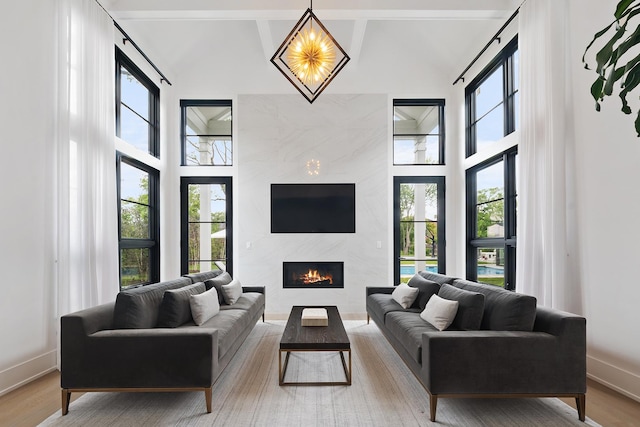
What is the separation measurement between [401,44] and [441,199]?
2.67 m

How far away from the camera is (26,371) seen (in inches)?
126

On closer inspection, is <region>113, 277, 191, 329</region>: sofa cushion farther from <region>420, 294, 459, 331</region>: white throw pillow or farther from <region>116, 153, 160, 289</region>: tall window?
<region>420, 294, 459, 331</region>: white throw pillow

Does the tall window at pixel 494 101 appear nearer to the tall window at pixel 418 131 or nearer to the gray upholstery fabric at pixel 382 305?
the tall window at pixel 418 131

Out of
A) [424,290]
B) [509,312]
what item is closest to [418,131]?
[424,290]

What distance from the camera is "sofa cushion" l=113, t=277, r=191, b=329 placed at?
2924 millimetres

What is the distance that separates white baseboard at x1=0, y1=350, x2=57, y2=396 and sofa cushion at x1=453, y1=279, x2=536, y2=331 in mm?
3756

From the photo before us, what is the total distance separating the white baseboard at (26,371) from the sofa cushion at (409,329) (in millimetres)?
3109

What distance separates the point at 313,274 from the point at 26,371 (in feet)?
13.2

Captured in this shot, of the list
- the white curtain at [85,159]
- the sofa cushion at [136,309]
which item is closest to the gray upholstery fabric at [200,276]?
the white curtain at [85,159]

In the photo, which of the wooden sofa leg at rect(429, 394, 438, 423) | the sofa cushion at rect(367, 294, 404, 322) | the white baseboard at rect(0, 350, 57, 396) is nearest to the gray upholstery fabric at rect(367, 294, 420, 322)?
the sofa cushion at rect(367, 294, 404, 322)

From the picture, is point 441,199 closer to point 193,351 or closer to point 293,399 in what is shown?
point 293,399

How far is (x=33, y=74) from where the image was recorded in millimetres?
3385

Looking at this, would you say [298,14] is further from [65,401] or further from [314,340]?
[65,401]

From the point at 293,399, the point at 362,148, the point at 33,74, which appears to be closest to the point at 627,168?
the point at 293,399
